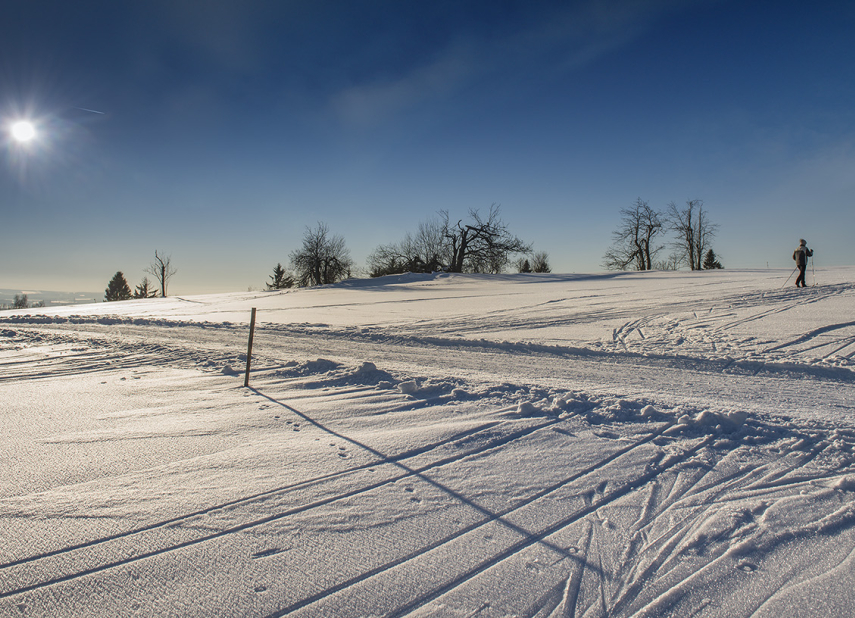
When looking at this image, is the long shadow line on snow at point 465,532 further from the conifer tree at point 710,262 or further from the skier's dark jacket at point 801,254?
the conifer tree at point 710,262

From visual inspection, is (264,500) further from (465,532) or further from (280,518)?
(465,532)

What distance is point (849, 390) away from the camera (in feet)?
17.5

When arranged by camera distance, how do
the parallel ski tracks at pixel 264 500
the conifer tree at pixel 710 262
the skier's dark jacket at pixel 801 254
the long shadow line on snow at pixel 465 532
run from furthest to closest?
the conifer tree at pixel 710 262
the skier's dark jacket at pixel 801 254
the parallel ski tracks at pixel 264 500
the long shadow line on snow at pixel 465 532

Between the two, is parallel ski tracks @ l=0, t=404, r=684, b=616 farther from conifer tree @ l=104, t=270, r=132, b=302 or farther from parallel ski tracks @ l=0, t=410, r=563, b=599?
conifer tree @ l=104, t=270, r=132, b=302

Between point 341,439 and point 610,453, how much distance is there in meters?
2.28

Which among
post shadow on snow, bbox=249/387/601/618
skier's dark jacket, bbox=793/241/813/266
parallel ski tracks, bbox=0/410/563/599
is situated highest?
skier's dark jacket, bbox=793/241/813/266

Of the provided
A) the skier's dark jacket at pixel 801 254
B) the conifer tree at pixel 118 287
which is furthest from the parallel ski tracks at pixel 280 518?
the conifer tree at pixel 118 287

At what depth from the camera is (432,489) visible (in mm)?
2920

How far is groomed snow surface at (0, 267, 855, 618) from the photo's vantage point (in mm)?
1993

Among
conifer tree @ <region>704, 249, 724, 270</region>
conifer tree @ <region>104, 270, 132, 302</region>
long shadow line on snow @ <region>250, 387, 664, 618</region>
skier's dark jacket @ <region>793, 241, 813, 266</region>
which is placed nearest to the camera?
long shadow line on snow @ <region>250, 387, 664, 618</region>

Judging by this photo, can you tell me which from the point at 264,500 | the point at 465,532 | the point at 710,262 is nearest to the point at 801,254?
the point at 465,532

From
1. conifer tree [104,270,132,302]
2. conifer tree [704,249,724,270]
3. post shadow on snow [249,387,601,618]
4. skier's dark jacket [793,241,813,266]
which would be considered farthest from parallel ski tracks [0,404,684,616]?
conifer tree [104,270,132,302]

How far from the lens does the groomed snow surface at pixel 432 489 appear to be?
199cm

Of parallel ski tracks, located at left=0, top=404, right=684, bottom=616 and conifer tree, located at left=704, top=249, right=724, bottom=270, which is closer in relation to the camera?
parallel ski tracks, located at left=0, top=404, right=684, bottom=616
